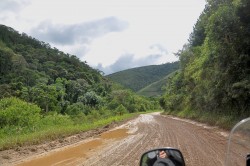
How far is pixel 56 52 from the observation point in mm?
104375

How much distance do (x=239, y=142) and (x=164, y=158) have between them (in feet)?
1.67

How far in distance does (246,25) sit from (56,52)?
90.7 metres

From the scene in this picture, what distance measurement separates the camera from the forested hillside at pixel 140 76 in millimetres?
180125

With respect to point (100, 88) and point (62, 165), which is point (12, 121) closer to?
point (62, 165)

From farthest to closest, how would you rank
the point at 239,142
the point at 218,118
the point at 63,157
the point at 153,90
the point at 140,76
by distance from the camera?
the point at 140,76
the point at 153,90
the point at 218,118
the point at 63,157
the point at 239,142

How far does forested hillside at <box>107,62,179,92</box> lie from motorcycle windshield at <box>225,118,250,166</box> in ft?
569

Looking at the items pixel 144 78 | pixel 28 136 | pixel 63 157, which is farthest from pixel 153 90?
pixel 63 157

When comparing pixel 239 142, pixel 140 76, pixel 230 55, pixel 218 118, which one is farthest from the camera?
pixel 140 76

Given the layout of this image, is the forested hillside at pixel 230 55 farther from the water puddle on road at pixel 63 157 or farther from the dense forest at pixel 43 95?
the dense forest at pixel 43 95

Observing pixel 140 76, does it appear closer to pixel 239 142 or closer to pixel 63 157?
pixel 63 157

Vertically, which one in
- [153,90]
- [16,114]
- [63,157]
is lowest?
[63,157]

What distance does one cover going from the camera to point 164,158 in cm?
239

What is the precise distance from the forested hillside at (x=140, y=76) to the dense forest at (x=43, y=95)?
62.5 meters

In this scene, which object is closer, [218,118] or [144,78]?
[218,118]
